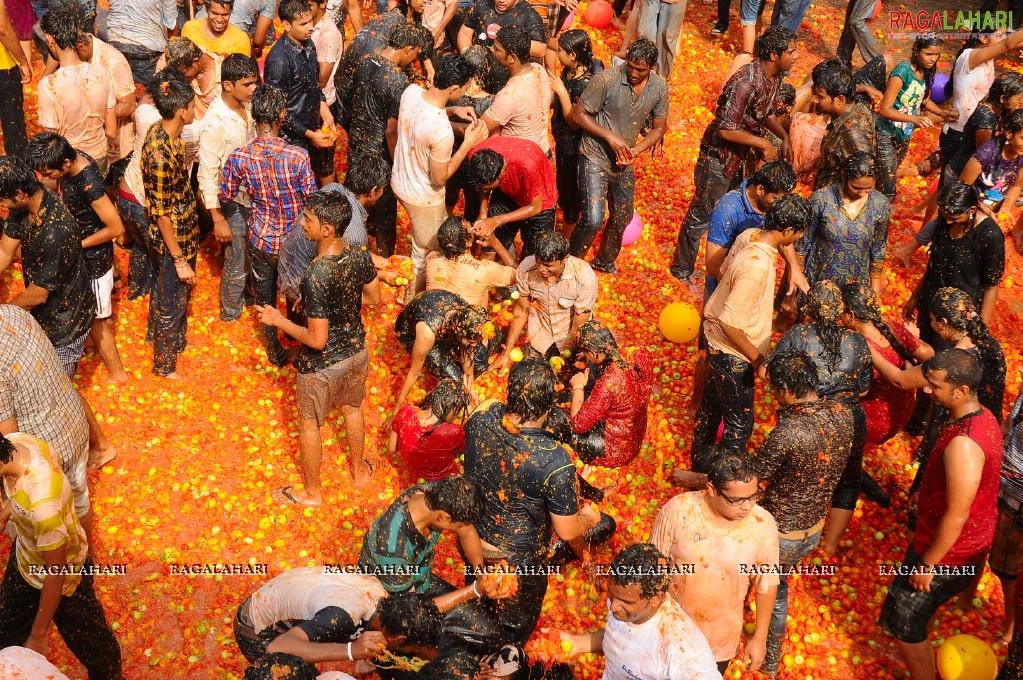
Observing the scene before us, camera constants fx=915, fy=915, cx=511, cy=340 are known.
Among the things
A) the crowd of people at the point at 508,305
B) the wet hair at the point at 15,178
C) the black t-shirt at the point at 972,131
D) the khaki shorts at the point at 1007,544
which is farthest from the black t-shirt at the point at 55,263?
the black t-shirt at the point at 972,131

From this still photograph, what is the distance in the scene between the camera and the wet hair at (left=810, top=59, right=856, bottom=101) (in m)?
A: 8.68

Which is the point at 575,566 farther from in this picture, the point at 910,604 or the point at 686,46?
the point at 686,46

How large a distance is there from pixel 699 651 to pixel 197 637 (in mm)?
3678

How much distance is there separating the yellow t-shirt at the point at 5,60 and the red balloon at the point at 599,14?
771 centimetres

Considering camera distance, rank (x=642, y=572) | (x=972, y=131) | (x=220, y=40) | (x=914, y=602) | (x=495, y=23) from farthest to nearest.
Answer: (x=495, y=23) → (x=972, y=131) → (x=220, y=40) → (x=914, y=602) → (x=642, y=572)

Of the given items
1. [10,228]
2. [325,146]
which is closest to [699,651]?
[10,228]

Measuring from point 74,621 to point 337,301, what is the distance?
2.65 meters

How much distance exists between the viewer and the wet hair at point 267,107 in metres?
7.62

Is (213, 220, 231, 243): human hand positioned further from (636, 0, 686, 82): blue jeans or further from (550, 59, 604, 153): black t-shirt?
(636, 0, 686, 82): blue jeans

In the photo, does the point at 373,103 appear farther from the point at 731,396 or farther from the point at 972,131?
the point at 972,131

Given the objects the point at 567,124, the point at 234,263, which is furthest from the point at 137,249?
the point at 567,124

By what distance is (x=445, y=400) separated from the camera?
22.1ft

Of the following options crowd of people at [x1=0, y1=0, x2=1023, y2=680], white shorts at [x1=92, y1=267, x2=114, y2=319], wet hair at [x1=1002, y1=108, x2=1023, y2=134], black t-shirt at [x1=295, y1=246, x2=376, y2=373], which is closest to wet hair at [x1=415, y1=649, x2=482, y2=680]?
crowd of people at [x1=0, y1=0, x2=1023, y2=680]

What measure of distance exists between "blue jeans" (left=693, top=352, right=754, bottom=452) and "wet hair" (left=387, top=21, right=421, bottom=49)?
4161mm
